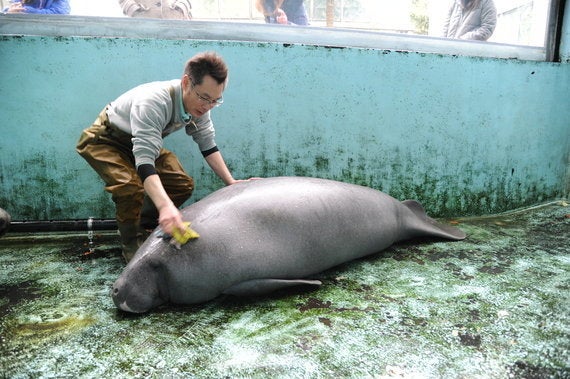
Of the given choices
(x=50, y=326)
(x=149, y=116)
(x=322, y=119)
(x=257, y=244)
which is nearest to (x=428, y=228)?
(x=322, y=119)

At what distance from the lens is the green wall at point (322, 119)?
357cm

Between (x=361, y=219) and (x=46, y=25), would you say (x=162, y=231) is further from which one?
(x=46, y=25)

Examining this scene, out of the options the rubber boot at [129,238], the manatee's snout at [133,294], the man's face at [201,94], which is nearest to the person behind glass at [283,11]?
the man's face at [201,94]

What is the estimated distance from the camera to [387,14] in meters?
4.27

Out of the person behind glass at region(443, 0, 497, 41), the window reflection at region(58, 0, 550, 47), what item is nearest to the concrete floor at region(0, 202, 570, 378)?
the window reflection at region(58, 0, 550, 47)

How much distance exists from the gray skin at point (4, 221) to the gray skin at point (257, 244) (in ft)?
5.23

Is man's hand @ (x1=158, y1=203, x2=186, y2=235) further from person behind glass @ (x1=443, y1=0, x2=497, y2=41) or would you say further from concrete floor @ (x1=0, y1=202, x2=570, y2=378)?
person behind glass @ (x1=443, y1=0, x2=497, y2=41)

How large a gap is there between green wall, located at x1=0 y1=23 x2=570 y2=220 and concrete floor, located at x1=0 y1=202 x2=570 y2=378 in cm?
93

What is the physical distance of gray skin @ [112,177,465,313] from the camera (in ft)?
7.93

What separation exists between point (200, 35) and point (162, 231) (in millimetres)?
2070

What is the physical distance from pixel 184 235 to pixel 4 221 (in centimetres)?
195

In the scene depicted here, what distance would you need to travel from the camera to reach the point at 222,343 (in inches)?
80.3

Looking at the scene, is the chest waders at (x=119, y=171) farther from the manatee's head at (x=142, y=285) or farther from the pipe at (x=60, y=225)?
the manatee's head at (x=142, y=285)

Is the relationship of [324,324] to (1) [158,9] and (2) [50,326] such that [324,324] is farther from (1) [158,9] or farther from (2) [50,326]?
(1) [158,9]
